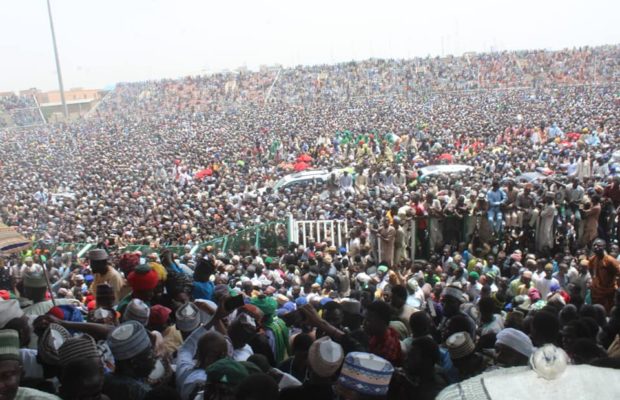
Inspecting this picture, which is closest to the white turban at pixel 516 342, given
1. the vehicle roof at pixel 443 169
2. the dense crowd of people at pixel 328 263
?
the dense crowd of people at pixel 328 263

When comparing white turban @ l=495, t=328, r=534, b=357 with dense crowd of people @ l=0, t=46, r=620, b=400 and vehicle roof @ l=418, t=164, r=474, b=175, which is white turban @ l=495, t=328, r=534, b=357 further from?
vehicle roof @ l=418, t=164, r=474, b=175

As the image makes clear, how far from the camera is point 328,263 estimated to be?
7.85 meters

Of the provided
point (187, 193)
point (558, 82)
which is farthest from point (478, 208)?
point (558, 82)

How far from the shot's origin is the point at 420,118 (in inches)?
1037

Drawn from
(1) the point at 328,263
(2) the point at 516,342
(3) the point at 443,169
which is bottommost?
(3) the point at 443,169

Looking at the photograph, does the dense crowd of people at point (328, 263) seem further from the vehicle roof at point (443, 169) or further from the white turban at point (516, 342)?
the vehicle roof at point (443, 169)

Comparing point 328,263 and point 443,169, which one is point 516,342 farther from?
point 443,169

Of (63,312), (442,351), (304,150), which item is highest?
(63,312)

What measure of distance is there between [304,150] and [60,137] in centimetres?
1399

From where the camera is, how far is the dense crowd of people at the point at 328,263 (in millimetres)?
2592

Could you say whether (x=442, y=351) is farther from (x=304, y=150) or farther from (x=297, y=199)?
(x=304, y=150)

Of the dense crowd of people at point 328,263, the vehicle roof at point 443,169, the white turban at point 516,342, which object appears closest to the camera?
the dense crowd of people at point 328,263

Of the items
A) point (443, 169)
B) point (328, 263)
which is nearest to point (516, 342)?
point (328, 263)

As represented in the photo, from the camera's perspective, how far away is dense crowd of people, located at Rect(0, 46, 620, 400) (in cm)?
259
